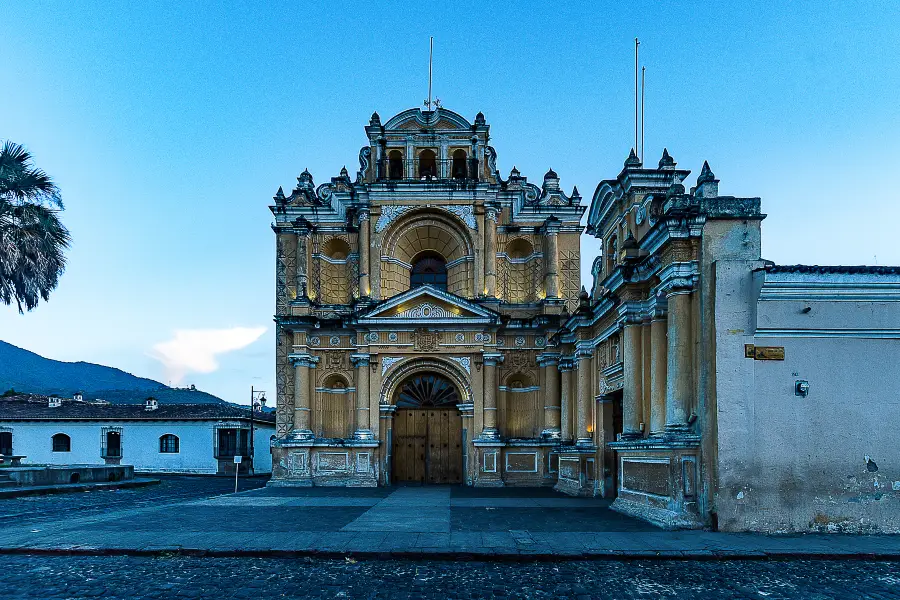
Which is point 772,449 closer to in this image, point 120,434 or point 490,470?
point 490,470

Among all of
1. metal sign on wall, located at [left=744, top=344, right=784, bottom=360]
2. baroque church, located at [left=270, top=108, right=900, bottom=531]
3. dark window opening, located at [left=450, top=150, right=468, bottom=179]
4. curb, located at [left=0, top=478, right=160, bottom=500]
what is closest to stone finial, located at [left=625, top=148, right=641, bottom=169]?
baroque church, located at [left=270, top=108, right=900, bottom=531]

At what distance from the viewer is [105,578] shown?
28.0 feet

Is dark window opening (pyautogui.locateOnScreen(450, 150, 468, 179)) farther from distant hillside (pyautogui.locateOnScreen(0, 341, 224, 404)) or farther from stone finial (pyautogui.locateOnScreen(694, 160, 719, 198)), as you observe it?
distant hillside (pyautogui.locateOnScreen(0, 341, 224, 404))

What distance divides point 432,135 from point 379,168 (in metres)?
2.36

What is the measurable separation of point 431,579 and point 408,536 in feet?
9.20

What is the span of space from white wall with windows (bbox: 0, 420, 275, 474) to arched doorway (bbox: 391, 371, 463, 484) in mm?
17227

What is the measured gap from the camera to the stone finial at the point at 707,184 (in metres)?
12.4

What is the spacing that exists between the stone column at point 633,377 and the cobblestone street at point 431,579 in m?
5.56

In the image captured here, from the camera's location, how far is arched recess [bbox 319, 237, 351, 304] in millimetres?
24906

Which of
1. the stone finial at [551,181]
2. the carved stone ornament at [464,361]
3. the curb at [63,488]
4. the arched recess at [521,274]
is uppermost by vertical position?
the stone finial at [551,181]

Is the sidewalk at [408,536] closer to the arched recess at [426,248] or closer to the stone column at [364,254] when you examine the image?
the stone column at [364,254]

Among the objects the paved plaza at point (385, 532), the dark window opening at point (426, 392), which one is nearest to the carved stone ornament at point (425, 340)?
the dark window opening at point (426, 392)

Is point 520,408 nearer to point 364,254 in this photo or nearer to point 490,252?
point 490,252

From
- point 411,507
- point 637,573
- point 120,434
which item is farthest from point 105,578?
point 120,434
